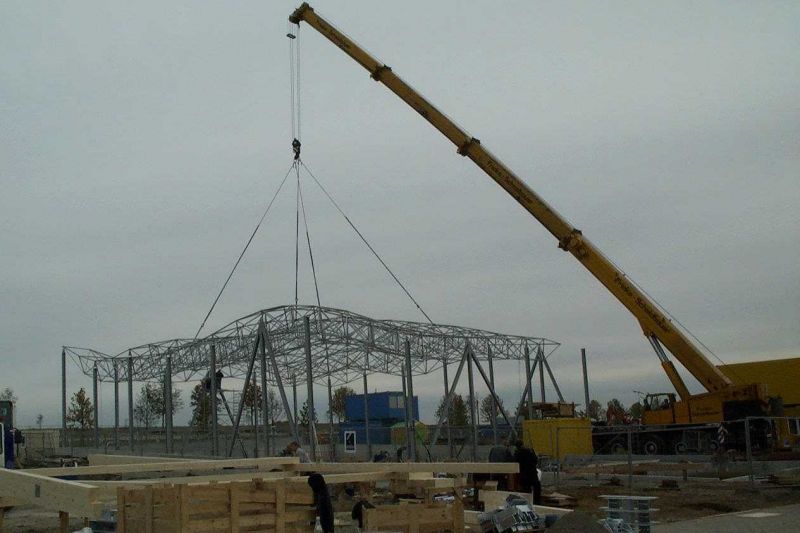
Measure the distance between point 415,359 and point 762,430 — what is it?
13.8 meters

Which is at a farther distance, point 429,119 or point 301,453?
point 429,119

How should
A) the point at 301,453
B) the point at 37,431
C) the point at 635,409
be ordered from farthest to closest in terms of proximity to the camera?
the point at 635,409 → the point at 37,431 → the point at 301,453

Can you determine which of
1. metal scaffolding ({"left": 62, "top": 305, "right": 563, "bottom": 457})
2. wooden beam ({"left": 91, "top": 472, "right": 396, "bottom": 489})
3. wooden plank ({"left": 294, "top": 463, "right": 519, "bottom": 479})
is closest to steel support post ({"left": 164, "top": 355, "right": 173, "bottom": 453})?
metal scaffolding ({"left": 62, "top": 305, "right": 563, "bottom": 457})

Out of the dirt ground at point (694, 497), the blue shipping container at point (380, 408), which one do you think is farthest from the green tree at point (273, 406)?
the dirt ground at point (694, 497)

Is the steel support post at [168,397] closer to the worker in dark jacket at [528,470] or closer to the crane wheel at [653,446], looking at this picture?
the crane wheel at [653,446]

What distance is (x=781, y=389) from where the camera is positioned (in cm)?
3506

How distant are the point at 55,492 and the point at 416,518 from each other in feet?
17.0

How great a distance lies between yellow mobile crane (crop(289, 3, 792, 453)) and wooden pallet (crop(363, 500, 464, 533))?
717 inches

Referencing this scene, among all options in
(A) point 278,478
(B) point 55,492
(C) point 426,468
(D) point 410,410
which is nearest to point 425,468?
(C) point 426,468

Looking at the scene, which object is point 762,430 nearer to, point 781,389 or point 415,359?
point 781,389

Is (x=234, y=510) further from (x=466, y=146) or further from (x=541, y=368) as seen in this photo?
(x=541, y=368)

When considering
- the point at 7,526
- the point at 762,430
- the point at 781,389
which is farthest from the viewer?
the point at 781,389

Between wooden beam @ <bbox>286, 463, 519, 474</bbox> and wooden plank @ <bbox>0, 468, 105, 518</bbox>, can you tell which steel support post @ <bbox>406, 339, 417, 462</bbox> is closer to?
wooden beam @ <bbox>286, 463, 519, 474</bbox>

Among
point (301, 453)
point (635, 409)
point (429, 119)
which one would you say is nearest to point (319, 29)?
point (429, 119)
